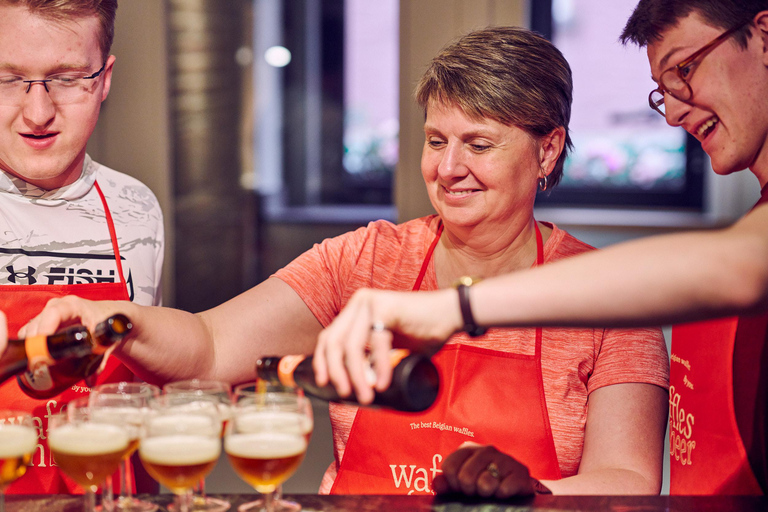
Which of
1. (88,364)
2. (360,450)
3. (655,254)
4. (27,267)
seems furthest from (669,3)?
(27,267)

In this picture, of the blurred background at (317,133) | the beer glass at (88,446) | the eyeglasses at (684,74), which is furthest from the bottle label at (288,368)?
the blurred background at (317,133)

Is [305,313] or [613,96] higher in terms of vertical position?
[613,96]

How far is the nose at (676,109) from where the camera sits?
1419mm

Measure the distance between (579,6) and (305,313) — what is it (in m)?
2.92

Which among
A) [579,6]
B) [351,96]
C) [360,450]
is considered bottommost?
[360,450]

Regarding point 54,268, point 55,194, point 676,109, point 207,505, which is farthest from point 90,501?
point 676,109

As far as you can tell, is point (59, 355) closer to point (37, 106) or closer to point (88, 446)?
point (88, 446)

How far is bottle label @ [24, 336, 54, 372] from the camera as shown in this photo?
1194mm

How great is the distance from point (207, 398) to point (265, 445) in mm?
154

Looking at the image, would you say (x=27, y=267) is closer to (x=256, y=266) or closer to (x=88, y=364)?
(x=88, y=364)

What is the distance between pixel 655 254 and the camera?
908mm

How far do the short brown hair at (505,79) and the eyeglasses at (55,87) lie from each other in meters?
0.79

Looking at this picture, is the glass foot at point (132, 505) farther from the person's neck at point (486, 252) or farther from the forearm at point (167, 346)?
the person's neck at point (486, 252)

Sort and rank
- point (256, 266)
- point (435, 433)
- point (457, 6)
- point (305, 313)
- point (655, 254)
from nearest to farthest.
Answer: point (655, 254), point (435, 433), point (305, 313), point (457, 6), point (256, 266)
